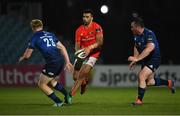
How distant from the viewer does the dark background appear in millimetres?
34938

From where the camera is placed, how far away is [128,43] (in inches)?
1389

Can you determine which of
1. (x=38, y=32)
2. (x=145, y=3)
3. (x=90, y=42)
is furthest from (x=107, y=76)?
(x=38, y=32)

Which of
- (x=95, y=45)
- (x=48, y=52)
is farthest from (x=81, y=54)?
(x=48, y=52)

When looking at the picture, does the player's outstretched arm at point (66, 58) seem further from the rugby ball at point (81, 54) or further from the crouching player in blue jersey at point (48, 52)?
the rugby ball at point (81, 54)

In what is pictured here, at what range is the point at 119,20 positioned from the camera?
3738 cm

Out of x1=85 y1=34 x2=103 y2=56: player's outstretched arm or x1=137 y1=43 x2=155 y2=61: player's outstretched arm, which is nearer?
x1=137 y1=43 x2=155 y2=61: player's outstretched arm

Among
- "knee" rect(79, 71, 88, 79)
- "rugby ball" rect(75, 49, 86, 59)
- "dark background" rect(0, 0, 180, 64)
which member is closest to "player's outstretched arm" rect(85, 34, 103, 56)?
"rugby ball" rect(75, 49, 86, 59)

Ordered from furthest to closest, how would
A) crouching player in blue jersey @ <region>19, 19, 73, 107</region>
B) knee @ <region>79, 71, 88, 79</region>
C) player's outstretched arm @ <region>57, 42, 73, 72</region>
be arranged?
knee @ <region>79, 71, 88, 79</region> → crouching player in blue jersey @ <region>19, 19, 73, 107</region> → player's outstretched arm @ <region>57, 42, 73, 72</region>

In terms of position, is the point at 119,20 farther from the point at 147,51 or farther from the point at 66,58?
the point at 66,58

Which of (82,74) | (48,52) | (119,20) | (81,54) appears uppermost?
(48,52)

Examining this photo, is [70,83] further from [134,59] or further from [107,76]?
[134,59]

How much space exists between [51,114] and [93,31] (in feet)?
14.0

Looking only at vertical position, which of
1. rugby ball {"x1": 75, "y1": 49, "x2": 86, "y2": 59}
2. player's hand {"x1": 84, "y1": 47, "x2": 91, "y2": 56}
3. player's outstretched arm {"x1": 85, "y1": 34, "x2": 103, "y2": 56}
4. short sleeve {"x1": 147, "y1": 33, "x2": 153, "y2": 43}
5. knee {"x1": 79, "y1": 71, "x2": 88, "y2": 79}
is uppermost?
short sleeve {"x1": 147, "y1": 33, "x2": 153, "y2": 43}

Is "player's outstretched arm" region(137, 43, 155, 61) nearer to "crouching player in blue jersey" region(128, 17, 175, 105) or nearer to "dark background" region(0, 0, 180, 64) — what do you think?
"crouching player in blue jersey" region(128, 17, 175, 105)
